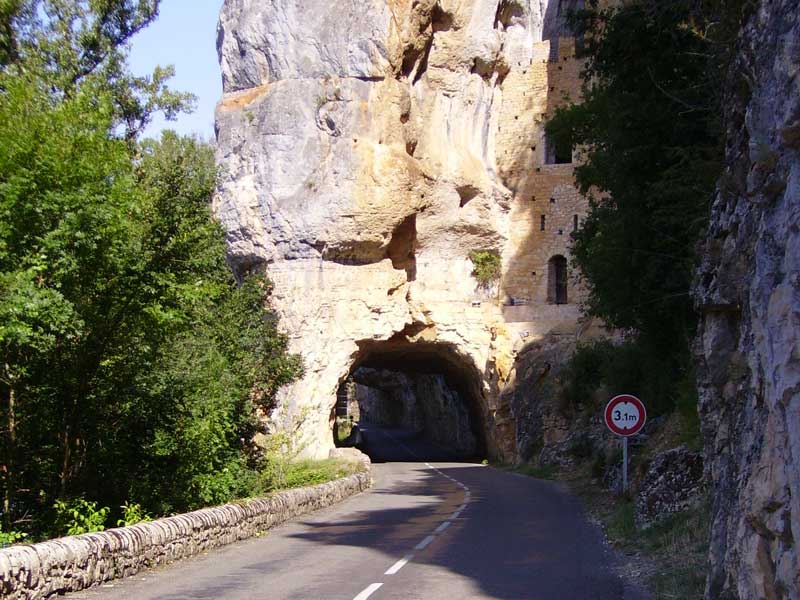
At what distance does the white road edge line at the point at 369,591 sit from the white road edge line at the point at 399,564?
89cm

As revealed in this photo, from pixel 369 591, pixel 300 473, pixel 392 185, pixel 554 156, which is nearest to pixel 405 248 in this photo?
pixel 392 185

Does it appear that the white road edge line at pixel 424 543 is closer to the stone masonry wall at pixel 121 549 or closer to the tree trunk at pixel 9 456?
the stone masonry wall at pixel 121 549

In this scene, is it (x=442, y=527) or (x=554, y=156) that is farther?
(x=554, y=156)

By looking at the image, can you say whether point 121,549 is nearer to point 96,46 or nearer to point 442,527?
point 442,527

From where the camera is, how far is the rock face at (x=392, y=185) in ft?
115

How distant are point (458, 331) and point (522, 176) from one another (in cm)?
722

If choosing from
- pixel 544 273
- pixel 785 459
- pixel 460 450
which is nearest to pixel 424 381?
pixel 460 450

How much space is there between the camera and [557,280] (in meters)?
38.9

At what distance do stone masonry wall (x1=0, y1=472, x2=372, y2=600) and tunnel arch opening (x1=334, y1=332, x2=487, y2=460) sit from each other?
22583 millimetres

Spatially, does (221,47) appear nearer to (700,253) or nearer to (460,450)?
(460,450)

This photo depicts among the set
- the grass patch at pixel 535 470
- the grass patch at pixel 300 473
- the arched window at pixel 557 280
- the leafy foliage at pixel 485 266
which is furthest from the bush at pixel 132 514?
the arched window at pixel 557 280

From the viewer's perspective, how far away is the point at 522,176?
3912 centimetres

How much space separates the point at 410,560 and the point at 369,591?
2.38 metres

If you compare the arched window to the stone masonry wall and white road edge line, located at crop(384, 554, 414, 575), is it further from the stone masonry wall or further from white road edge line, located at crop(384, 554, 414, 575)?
white road edge line, located at crop(384, 554, 414, 575)
